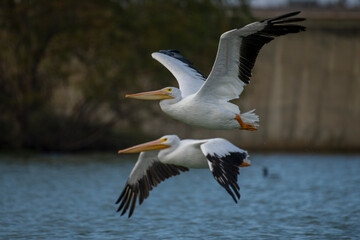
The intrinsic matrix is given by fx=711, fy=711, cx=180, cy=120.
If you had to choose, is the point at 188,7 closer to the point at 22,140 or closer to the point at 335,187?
the point at 22,140

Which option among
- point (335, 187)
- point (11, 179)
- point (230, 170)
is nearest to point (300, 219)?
point (230, 170)

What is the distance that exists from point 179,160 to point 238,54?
5.21 feet

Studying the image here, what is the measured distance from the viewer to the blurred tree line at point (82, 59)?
22.2 m

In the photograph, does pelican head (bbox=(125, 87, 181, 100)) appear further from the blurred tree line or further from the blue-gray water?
the blurred tree line

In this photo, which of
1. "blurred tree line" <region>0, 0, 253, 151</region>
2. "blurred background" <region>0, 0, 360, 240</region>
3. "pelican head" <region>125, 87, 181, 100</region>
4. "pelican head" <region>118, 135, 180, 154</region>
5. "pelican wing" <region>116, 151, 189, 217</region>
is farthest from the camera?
"blurred tree line" <region>0, 0, 253, 151</region>

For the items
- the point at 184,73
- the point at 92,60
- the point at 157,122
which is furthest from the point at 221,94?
the point at 157,122

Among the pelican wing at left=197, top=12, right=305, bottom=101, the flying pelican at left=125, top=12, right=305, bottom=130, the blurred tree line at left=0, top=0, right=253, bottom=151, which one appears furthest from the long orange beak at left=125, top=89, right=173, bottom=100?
the blurred tree line at left=0, top=0, right=253, bottom=151

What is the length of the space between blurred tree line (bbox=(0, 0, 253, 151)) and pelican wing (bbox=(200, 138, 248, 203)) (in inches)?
558

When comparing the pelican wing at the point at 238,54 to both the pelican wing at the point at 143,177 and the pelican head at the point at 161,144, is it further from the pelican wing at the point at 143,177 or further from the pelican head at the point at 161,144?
the pelican wing at the point at 143,177

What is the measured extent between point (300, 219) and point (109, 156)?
11.8 m

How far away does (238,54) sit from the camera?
8828 millimetres

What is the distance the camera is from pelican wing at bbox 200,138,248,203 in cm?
789

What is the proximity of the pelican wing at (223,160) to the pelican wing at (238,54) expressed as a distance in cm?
103

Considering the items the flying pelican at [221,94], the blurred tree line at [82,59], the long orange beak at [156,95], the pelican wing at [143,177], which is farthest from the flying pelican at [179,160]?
the blurred tree line at [82,59]
